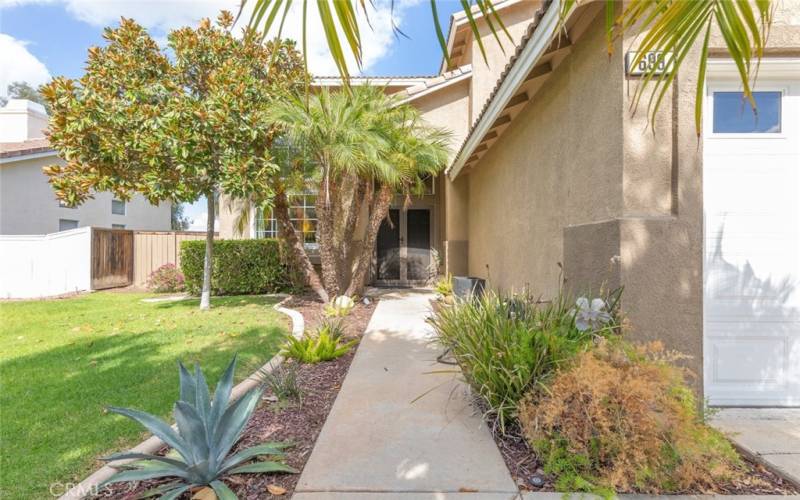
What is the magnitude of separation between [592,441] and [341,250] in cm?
794

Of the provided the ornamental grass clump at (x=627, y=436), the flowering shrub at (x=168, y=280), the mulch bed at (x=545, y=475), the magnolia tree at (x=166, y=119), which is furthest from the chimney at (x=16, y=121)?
the ornamental grass clump at (x=627, y=436)

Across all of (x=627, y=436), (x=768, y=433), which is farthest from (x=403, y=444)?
(x=768, y=433)

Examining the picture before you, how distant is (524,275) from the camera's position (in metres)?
6.34

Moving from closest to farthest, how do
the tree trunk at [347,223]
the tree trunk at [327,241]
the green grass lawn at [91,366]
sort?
1. the green grass lawn at [91,366]
2. the tree trunk at [327,241]
3. the tree trunk at [347,223]

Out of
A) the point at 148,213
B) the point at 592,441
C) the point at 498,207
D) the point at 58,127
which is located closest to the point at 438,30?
the point at 592,441

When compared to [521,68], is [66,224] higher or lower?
lower

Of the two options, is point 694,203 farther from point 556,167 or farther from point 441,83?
point 441,83

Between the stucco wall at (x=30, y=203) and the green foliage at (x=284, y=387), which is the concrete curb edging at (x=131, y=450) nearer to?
the green foliage at (x=284, y=387)

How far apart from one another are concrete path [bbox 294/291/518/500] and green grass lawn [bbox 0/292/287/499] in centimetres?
175

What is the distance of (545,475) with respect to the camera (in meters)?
2.77

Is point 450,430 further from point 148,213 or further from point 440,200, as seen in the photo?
point 148,213

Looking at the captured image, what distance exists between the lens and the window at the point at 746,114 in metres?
3.79

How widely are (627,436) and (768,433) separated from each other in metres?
1.93

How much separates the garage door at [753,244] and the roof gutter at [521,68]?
175cm
